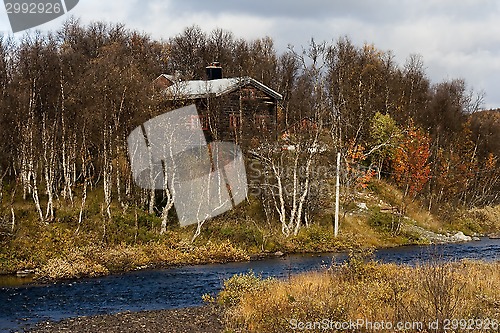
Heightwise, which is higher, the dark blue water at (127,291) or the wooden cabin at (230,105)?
the wooden cabin at (230,105)

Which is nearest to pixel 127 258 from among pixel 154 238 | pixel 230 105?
pixel 154 238

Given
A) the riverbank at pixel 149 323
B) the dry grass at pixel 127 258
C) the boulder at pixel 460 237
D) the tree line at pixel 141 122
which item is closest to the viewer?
the riverbank at pixel 149 323

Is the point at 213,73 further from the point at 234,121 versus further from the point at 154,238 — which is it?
the point at 154,238

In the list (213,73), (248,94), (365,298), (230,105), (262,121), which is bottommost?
(365,298)

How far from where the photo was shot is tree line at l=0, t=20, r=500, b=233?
2964 cm

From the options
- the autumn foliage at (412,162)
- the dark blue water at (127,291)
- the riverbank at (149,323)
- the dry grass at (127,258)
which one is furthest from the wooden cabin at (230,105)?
the riverbank at (149,323)

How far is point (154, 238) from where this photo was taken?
27781 mm

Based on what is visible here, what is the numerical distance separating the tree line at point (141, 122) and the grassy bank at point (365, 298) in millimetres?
14526

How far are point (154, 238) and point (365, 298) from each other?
1648cm

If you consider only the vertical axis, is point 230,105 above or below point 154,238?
above

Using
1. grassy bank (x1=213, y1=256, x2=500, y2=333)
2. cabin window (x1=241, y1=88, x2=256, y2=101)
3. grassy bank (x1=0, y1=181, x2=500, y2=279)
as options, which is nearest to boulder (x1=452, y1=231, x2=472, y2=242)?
grassy bank (x1=0, y1=181, x2=500, y2=279)

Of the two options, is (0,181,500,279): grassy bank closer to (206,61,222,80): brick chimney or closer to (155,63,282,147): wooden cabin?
(155,63,282,147): wooden cabin

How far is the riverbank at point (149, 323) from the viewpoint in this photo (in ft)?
47.5

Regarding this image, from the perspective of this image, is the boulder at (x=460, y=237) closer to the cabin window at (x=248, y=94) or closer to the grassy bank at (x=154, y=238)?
the grassy bank at (x=154, y=238)
